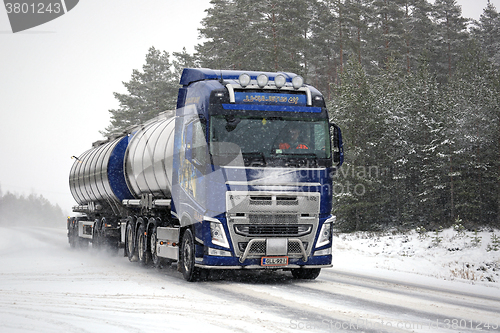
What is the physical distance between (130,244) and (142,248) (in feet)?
4.60

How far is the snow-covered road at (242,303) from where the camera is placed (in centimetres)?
698

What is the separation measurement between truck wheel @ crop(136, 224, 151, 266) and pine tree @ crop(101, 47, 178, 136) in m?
30.5

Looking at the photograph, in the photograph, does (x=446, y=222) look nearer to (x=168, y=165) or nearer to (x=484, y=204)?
(x=484, y=204)

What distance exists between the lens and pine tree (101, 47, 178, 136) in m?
48.3

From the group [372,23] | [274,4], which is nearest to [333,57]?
[372,23]

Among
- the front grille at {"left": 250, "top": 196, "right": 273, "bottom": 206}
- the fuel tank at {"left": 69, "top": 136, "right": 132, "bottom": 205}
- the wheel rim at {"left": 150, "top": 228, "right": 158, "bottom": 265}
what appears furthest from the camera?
the fuel tank at {"left": 69, "top": 136, "right": 132, "bottom": 205}

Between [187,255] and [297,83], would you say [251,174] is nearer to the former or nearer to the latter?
[297,83]

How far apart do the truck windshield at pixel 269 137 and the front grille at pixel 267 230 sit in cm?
126

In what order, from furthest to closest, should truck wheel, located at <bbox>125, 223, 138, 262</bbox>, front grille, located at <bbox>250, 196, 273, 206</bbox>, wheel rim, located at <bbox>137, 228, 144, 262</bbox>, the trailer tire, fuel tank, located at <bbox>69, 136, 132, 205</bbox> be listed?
fuel tank, located at <bbox>69, 136, 132, 205</bbox> < truck wheel, located at <bbox>125, 223, 138, 262</bbox> < wheel rim, located at <bbox>137, 228, 144, 262</bbox> < the trailer tire < front grille, located at <bbox>250, 196, 273, 206</bbox>

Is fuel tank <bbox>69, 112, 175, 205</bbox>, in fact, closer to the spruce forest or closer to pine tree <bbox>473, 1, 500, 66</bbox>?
the spruce forest

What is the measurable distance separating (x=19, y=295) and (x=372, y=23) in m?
47.1

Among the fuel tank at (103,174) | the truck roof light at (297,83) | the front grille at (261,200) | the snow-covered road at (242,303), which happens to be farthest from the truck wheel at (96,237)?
the truck roof light at (297,83)

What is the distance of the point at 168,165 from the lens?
13.1 m

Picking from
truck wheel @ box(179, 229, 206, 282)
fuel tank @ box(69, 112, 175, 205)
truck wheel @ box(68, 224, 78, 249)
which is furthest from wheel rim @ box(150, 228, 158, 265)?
truck wheel @ box(68, 224, 78, 249)
